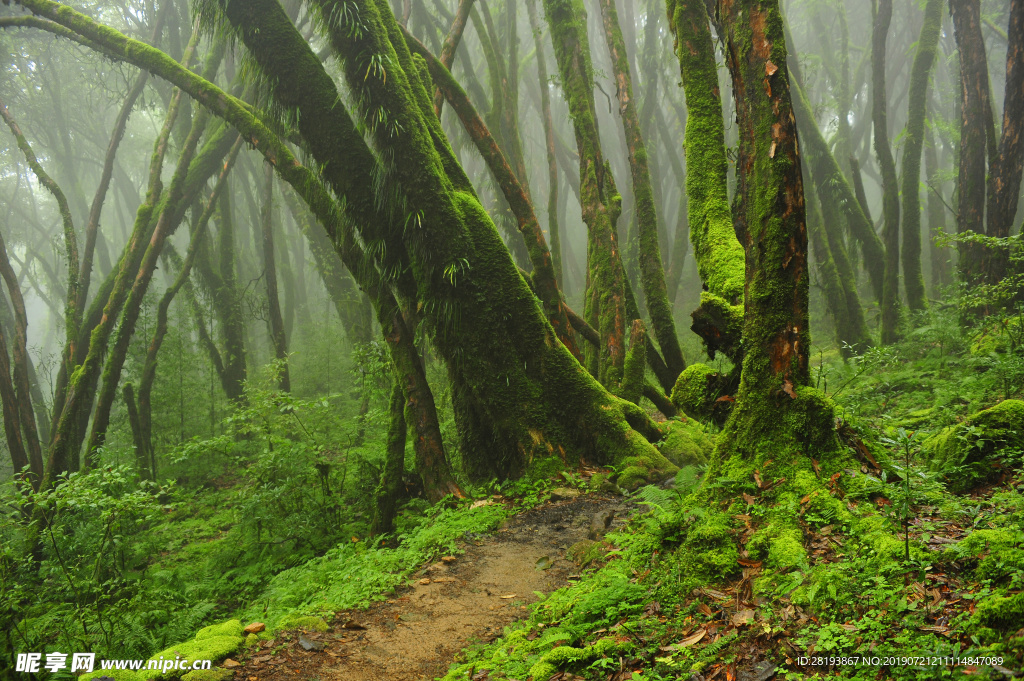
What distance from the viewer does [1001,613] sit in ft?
6.61

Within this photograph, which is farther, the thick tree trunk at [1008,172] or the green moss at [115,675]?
the thick tree trunk at [1008,172]

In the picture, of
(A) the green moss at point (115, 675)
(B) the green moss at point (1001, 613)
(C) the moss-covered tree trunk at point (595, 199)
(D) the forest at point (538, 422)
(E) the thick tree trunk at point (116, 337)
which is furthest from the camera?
(E) the thick tree trunk at point (116, 337)

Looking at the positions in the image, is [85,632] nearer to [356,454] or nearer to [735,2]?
[356,454]

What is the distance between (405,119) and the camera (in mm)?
6395

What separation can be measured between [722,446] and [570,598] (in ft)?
5.06

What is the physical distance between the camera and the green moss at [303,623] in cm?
403

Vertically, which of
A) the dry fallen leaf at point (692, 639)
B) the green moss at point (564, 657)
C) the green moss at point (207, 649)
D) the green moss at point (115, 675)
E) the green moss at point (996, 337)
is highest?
the green moss at point (996, 337)

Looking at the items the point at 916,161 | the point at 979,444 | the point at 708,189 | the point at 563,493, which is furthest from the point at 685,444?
the point at 916,161

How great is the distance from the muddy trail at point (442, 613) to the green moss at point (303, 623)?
2.2 inches

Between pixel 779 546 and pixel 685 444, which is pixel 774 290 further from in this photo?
pixel 685 444

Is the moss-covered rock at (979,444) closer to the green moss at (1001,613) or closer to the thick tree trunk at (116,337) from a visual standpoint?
the green moss at (1001,613)

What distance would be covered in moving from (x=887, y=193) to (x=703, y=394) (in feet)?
31.6

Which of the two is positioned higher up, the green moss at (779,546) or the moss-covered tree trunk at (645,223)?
the moss-covered tree trunk at (645,223)

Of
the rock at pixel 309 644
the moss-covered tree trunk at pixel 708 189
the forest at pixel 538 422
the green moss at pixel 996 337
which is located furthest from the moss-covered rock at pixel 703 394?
the green moss at pixel 996 337
